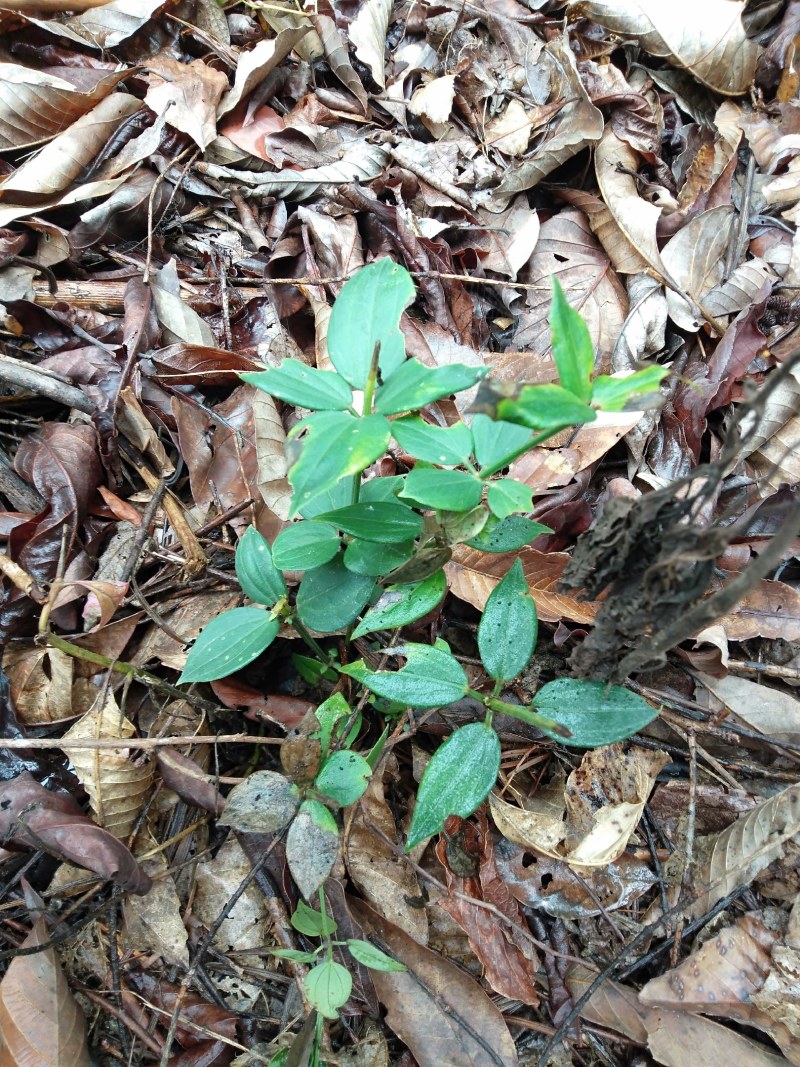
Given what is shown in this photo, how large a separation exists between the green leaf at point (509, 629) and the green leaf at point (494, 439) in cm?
22

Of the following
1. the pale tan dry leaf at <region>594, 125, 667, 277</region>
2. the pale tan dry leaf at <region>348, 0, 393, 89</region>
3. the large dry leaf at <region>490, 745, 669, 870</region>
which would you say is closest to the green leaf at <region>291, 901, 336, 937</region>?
the large dry leaf at <region>490, 745, 669, 870</region>

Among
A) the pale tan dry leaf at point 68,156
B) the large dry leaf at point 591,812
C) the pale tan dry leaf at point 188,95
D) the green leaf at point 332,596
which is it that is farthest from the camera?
the pale tan dry leaf at point 188,95

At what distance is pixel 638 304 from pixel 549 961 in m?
1.82

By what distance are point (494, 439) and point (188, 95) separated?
2.05 metres

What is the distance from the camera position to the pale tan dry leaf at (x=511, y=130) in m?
2.47

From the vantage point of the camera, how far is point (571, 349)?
0.90 meters

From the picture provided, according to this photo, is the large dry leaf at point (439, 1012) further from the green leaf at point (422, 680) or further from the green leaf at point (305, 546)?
the green leaf at point (305, 546)

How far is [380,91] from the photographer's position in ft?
8.58

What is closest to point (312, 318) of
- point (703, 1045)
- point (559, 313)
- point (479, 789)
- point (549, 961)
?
point (559, 313)

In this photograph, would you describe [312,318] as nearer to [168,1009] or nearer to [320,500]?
[320,500]

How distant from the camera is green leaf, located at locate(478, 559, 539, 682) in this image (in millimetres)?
1219

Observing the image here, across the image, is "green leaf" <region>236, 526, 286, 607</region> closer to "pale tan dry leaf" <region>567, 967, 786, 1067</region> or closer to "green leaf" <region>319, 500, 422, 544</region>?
"green leaf" <region>319, 500, 422, 544</region>

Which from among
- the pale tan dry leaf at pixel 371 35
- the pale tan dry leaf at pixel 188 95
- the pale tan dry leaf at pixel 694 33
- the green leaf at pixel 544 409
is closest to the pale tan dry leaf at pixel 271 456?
the green leaf at pixel 544 409

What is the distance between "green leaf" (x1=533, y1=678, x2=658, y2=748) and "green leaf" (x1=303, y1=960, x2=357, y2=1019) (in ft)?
1.78
